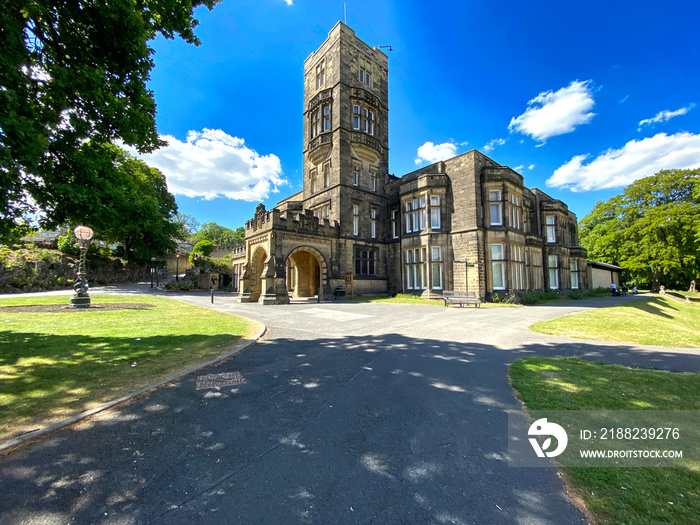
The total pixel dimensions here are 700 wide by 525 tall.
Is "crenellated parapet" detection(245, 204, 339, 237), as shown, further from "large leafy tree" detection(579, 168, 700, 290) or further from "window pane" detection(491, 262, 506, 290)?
"large leafy tree" detection(579, 168, 700, 290)

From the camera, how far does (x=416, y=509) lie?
6.84 ft

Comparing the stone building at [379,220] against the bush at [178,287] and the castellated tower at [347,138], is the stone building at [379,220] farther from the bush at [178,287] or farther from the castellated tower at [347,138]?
the bush at [178,287]

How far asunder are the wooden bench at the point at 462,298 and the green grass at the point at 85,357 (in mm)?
12575

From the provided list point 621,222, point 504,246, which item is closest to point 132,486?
point 504,246

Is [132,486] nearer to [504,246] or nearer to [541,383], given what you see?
[541,383]

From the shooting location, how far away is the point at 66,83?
5.01 meters

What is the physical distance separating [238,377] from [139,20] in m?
7.16

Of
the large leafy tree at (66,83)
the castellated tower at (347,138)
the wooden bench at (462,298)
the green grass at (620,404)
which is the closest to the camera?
the green grass at (620,404)

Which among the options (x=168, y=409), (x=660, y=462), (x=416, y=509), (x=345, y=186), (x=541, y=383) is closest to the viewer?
(x=416, y=509)

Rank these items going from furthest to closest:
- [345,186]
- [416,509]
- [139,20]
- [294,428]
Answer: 1. [345,186]
2. [139,20]
3. [294,428]
4. [416,509]

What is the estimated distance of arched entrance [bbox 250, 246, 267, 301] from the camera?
20.1m

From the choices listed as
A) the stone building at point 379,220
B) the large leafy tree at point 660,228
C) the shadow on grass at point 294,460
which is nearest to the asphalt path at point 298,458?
the shadow on grass at point 294,460

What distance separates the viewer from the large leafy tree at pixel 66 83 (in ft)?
13.9

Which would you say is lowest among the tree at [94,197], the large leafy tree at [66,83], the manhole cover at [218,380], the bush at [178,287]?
the manhole cover at [218,380]
